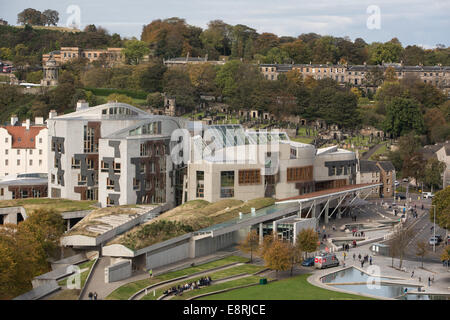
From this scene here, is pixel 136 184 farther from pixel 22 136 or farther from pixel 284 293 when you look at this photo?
pixel 284 293

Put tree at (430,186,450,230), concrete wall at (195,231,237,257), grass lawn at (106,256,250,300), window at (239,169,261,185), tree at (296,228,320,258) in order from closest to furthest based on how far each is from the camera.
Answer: grass lawn at (106,256,250,300) < tree at (296,228,320,258) < concrete wall at (195,231,237,257) < tree at (430,186,450,230) < window at (239,169,261,185)

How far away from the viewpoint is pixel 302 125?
14100 cm

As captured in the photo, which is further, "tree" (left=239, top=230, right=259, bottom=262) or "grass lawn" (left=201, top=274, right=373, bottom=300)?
"tree" (left=239, top=230, right=259, bottom=262)

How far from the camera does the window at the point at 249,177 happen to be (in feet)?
250

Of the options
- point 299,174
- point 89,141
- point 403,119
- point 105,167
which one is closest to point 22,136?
point 89,141

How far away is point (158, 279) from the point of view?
2201 inches

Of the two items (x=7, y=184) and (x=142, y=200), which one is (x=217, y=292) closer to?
(x=142, y=200)

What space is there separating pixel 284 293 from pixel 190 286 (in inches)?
236

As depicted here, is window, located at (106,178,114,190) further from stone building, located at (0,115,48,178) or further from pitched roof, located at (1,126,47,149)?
pitched roof, located at (1,126,47,149)

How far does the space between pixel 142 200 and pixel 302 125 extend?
68.2 m

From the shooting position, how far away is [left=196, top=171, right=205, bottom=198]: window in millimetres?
75562

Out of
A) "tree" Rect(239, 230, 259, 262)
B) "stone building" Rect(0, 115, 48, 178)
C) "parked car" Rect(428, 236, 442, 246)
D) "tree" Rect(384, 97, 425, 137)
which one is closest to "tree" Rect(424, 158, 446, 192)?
"tree" Rect(384, 97, 425, 137)

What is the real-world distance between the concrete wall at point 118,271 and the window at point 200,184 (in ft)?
63.1

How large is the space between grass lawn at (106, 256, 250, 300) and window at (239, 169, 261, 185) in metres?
13.1
